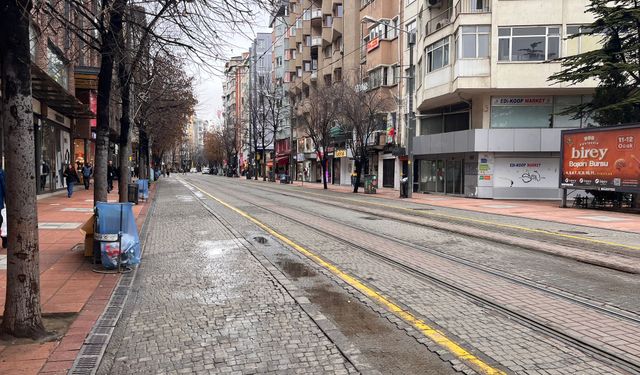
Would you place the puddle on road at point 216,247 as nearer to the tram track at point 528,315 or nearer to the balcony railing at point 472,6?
the tram track at point 528,315

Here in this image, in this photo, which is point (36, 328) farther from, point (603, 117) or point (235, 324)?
point (603, 117)

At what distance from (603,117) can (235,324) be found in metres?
26.4

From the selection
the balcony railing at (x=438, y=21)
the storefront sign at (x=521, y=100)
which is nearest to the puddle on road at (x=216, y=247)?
the storefront sign at (x=521, y=100)

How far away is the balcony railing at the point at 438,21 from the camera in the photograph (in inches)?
1312

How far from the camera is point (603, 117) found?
2595 centimetres

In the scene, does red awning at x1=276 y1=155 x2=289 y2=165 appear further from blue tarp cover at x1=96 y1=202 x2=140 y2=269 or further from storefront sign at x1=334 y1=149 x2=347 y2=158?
blue tarp cover at x1=96 y1=202 x2=140 y2=269

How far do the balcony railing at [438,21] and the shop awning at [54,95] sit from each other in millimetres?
23265

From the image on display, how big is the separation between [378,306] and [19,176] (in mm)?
4309

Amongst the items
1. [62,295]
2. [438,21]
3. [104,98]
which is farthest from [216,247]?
[438,21]

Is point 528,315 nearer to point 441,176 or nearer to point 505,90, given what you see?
point 505,90

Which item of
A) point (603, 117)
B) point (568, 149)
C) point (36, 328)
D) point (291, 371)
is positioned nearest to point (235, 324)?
point (291, 371)

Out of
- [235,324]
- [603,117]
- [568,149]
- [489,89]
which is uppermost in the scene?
[489,89]

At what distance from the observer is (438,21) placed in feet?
116

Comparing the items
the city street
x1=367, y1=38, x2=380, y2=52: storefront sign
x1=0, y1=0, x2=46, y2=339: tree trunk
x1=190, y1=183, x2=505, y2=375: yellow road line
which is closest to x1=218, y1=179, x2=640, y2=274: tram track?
the city street
